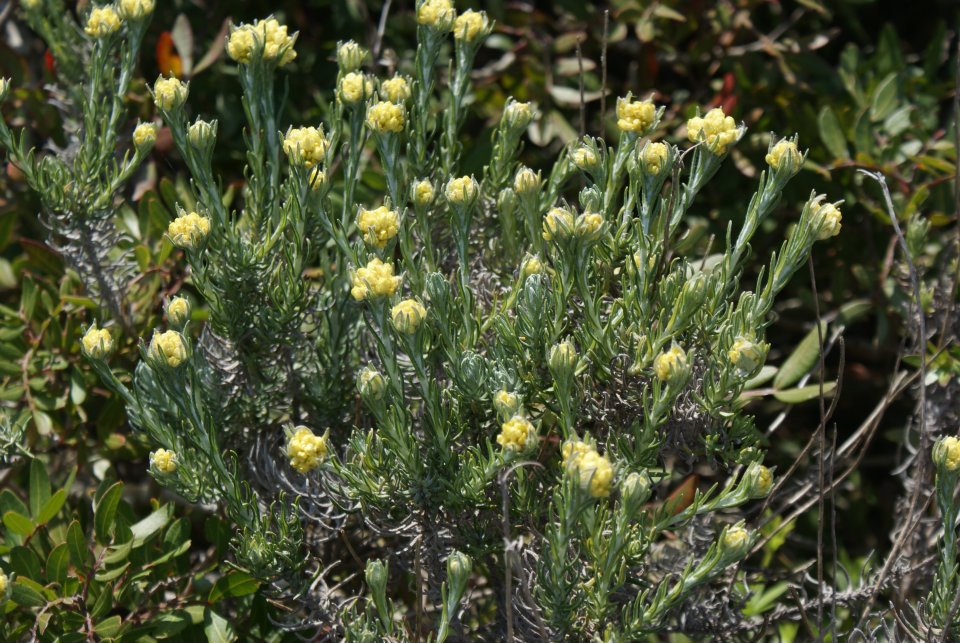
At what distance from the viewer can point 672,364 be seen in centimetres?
135

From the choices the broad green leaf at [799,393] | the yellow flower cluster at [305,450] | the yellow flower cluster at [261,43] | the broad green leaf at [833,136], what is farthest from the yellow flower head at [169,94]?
the broad green leaf at [833,136]

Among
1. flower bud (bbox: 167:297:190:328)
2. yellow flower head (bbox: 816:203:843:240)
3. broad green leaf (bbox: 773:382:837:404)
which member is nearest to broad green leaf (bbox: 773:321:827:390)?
broad green leaf (bbox: 773:382:837:404)

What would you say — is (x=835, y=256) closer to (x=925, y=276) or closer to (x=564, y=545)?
(x=925, y=276)

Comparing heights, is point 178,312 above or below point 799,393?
above

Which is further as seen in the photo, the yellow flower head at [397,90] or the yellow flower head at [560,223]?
the yellow flower head at [397,90]

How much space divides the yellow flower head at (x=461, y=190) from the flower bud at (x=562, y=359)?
28 cm

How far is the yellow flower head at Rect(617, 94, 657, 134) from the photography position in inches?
60.1

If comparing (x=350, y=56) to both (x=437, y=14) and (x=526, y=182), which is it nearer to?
(x=437, y=14)

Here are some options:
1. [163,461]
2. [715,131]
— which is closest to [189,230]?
[163,461]

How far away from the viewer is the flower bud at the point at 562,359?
1.35 m

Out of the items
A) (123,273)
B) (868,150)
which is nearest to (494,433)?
(123,273)

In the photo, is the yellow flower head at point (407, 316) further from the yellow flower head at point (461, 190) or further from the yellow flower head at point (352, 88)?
the yellow flower head at point (352, 88)

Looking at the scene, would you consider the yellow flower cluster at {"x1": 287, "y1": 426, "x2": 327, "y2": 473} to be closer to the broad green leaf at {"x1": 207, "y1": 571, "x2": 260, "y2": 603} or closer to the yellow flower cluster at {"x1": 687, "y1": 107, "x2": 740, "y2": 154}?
the broad green leaf at {"x1": 207, "y1": 571, "x2": 260, "y2": 603}

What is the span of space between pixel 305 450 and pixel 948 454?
901mm
